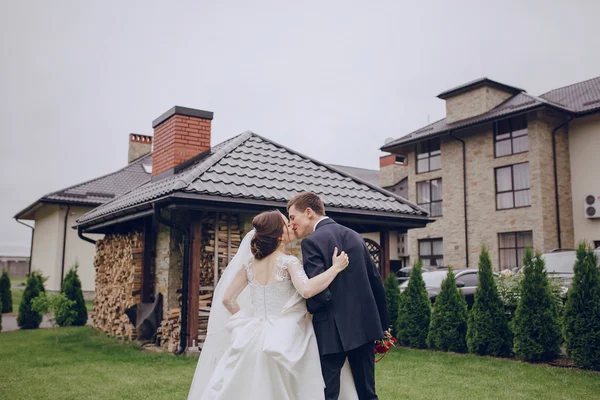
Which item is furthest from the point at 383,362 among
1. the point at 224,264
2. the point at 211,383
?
the point at 211,383

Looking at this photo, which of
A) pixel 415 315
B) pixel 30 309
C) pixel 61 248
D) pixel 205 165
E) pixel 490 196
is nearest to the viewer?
pixel 205 165

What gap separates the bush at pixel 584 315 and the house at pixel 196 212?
372 centimetres

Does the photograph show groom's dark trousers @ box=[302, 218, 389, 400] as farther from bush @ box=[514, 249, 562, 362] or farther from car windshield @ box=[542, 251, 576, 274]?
car windshield @ box=[542, 251, 576, 274]

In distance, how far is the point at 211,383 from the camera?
4.27 m

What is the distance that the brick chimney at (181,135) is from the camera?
1202 cm

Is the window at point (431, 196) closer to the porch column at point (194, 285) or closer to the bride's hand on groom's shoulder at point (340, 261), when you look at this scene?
the porch column at point (194, 285)

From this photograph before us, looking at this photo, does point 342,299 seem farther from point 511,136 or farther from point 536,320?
point 511,136

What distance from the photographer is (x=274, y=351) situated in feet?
13.5

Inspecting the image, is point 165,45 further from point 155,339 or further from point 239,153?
point 155,339

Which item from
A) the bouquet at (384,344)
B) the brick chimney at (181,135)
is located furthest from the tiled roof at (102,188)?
the bouquet at (384,344)

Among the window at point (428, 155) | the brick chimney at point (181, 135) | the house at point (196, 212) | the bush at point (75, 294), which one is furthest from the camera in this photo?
the window at point (428, 155)

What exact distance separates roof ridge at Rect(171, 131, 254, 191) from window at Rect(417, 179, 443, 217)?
61.7 ft

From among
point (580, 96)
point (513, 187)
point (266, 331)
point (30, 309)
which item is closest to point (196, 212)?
point (266, 331)

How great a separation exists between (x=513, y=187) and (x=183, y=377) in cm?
2177
